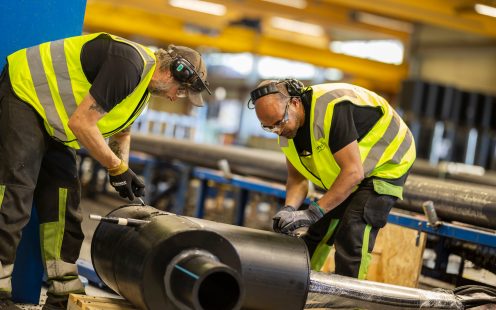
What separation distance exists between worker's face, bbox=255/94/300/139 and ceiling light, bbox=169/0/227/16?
10603 mm

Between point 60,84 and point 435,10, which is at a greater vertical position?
point 435,10

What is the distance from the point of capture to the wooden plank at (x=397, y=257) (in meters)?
4.74

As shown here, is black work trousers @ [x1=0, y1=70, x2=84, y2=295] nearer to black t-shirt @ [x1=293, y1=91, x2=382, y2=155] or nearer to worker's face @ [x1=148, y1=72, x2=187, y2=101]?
worker's face @ [x1=148, y1=72, x2=187, y2=101]

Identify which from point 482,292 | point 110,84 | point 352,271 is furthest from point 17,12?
point 482,292

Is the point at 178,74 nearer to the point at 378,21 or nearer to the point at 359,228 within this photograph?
the point at 359,228

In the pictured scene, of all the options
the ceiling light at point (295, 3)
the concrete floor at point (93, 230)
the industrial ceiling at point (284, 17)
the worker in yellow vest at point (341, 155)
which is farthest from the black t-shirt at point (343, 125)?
the ceiling light at point (295, 3)

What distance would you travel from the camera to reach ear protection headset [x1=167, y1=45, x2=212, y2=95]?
136 inches

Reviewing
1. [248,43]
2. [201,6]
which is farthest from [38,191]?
[248,43]

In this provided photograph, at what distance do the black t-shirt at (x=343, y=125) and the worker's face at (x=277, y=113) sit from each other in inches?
3.1

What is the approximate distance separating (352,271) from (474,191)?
1636mm

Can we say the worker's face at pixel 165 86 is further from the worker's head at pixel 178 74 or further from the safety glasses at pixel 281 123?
the safety glasses at pixel 281 123

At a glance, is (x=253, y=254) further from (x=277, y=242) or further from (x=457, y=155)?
(x=457, y=155)

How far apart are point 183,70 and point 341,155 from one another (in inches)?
33.3

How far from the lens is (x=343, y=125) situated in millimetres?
3461
